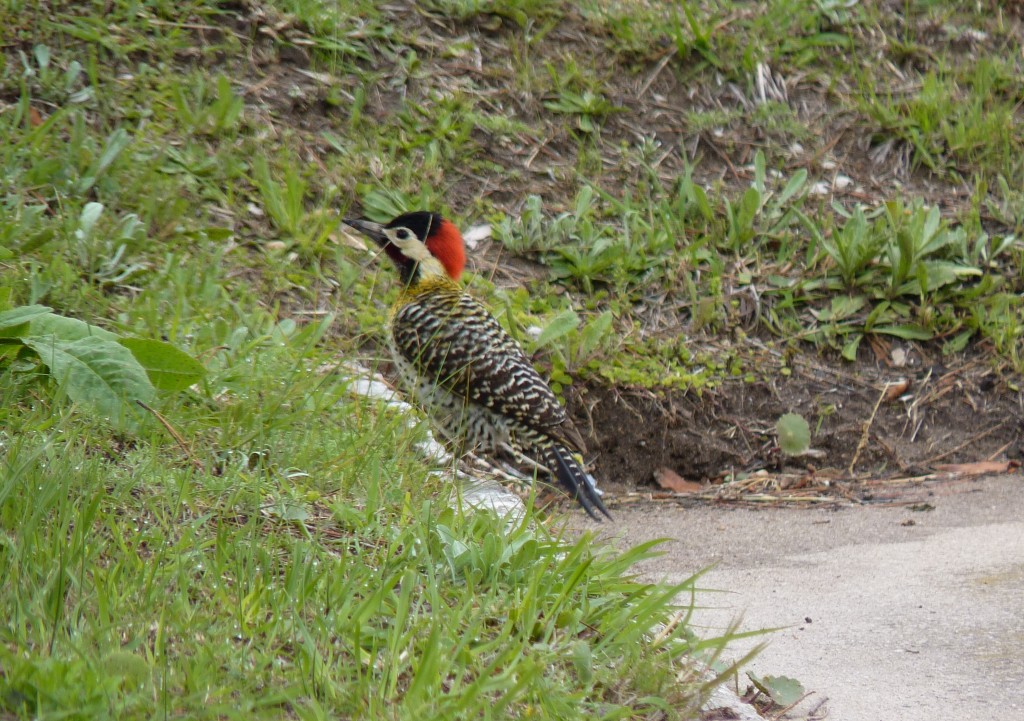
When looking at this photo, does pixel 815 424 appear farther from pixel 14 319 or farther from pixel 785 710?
pixel 14 319

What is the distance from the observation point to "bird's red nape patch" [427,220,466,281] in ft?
18.4

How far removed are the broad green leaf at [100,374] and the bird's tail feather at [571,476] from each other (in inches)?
85.0

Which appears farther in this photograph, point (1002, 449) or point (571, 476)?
point (1002, 449)

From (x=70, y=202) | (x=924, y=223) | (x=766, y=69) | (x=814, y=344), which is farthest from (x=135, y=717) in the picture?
(x=766, y=69)

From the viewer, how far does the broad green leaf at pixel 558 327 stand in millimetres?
5586

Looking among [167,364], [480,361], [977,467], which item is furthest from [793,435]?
[167,364]

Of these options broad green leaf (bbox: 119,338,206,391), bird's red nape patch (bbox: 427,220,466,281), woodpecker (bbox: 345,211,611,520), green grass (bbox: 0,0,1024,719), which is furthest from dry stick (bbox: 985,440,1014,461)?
broad green leaf (bbox: 119,338,206,391)

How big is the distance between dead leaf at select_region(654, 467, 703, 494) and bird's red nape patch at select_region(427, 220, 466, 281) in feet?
4.73

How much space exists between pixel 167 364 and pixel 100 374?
23cm

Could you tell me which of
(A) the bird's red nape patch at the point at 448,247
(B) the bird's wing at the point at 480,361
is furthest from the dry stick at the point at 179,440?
(A) the bird's red nape patch at the point at 448,247

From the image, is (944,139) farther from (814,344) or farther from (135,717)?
(135,717)

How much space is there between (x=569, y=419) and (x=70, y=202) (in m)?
2.60

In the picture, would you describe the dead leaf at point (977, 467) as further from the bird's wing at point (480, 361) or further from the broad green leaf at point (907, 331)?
the bird's wing at point (480, 361)

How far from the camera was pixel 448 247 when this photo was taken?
18.5ft
